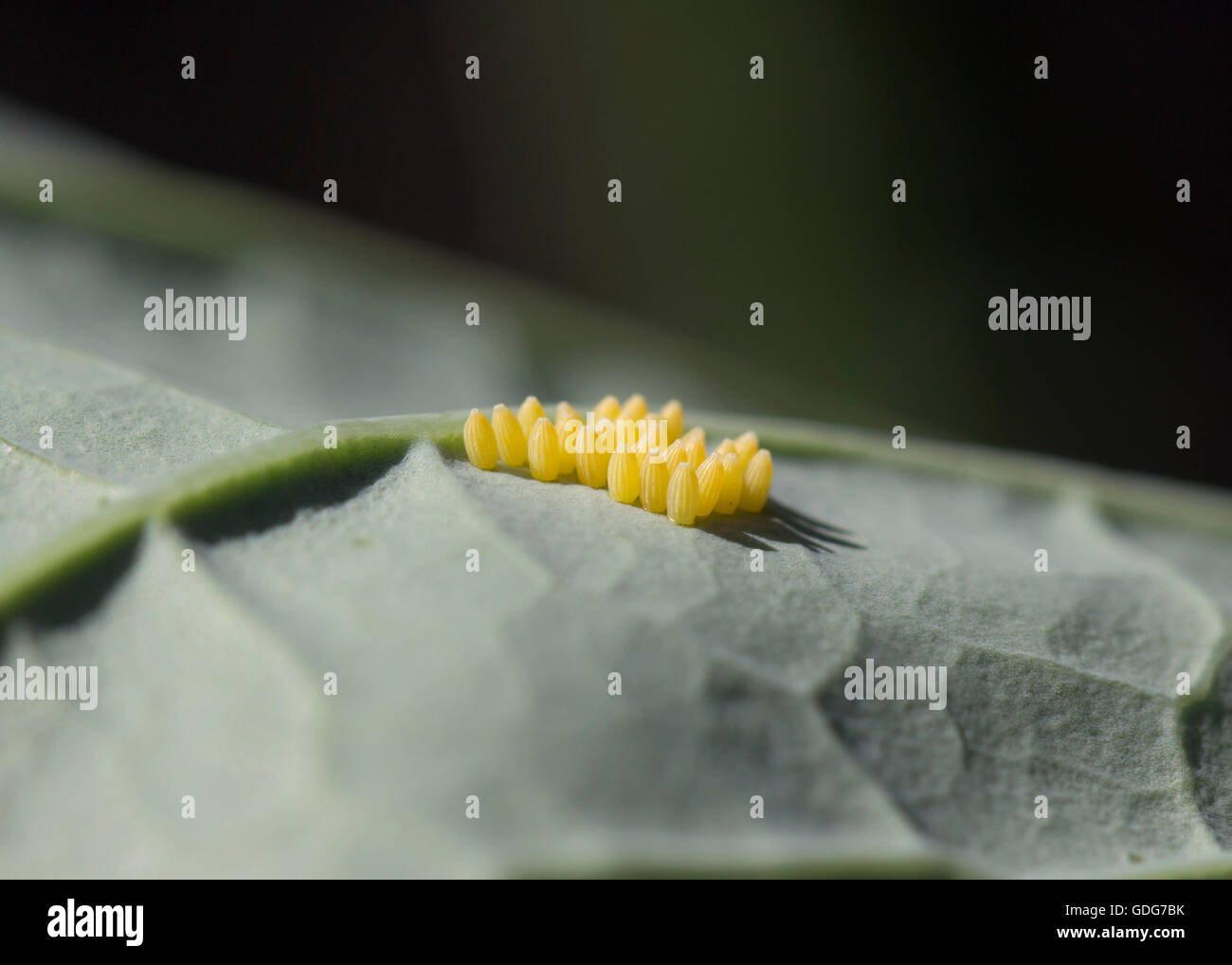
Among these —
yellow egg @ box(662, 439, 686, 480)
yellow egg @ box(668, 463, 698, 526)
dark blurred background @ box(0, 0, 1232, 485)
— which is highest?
dark blurred background @ box(0, 0, 1232, 485)

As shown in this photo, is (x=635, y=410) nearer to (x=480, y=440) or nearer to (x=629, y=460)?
(x=629, y=460)

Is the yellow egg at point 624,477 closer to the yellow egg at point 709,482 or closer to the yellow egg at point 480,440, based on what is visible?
the yellow egg at point 709,482

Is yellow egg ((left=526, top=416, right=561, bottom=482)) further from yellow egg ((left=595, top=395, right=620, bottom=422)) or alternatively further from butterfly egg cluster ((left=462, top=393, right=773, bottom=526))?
yellow egg ((left=595, top=395, right=620, bottom=422))

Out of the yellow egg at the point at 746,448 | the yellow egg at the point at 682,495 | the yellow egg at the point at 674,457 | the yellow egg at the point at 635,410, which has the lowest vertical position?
the yellow egg at the point at 682,495

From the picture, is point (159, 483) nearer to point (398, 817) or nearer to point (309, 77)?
point (398, 817)

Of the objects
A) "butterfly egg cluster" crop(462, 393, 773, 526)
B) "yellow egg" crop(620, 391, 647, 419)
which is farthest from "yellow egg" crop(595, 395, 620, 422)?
"butterfly egg cluster" crop(462, 393, 773, 526)

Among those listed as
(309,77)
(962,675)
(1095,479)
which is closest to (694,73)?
(309,77)

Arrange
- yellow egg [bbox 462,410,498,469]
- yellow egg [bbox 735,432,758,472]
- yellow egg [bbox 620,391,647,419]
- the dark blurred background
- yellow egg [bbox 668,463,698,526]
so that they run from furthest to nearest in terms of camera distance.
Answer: the dark blurred background < yellow egg [bbox 620,391,647,419] < yellow egg [bbox 735,432,758,472] < yellow egg [bbox 462,410,498,469] < yellow egg [bbox 668,463,698,526]

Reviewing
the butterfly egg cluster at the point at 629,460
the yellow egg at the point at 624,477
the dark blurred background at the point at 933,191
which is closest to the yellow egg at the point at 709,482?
the butterfly egg cluster at the point at 629,460
